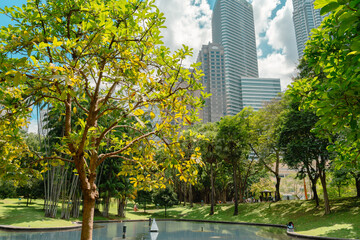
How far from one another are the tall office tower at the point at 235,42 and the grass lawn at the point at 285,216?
11730 centimetres

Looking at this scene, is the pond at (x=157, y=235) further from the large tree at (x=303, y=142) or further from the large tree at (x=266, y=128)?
the large tree at (x=266, y=128)

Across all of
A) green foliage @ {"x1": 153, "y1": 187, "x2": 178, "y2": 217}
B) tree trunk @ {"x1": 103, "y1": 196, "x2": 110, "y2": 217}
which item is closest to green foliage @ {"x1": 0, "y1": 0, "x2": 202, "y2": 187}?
tree trunk @ {"x1": 103, "y1": 196, "x2": 110, "y2": 217}

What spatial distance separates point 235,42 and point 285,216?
166813 mm

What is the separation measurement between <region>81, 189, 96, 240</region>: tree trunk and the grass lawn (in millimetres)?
15813

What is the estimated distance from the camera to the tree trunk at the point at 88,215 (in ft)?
12.2

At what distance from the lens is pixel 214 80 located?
150875 millimetres

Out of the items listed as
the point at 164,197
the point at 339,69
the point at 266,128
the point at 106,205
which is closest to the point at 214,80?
the point at 266,128

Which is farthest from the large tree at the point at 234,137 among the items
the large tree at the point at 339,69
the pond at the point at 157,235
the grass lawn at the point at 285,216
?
the large tree at the point at 339,69

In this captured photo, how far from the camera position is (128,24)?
4.08 metres

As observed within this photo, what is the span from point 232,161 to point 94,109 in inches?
1081

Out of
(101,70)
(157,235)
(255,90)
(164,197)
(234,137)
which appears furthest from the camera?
(255,90)

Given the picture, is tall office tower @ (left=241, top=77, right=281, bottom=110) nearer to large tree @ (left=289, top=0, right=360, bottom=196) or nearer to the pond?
the pond

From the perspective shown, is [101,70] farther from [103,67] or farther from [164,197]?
[164,197]

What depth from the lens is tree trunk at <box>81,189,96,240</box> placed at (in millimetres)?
3727
